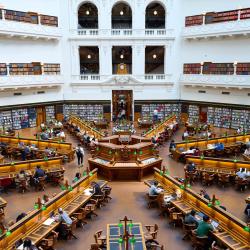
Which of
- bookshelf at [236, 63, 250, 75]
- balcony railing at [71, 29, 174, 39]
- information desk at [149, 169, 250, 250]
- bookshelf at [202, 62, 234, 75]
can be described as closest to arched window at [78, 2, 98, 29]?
balcony railing at [71, 29, 174, 39]

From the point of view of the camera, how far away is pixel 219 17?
66.1ft

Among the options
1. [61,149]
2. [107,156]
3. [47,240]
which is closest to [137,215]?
[47,240]

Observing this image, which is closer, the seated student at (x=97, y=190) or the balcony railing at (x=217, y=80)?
the seated student at (x=97, y=190)

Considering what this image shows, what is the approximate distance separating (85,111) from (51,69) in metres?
4.21

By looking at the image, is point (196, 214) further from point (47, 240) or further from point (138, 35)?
point (138, 35)

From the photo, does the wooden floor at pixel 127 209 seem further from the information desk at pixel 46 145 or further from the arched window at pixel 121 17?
the arched window at pixel 121 17

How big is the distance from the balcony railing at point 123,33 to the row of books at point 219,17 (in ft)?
5.36

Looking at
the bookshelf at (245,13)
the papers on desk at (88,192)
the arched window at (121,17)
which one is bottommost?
the papers on desk at (88,192)

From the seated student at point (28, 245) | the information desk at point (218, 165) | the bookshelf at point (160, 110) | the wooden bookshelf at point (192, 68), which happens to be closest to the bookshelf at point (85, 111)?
the bookshelf at point (160, 110)

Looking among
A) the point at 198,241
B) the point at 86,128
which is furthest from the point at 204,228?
the point at 86,128

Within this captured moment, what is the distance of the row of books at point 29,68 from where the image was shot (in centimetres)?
1941

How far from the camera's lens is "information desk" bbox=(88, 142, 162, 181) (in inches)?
490

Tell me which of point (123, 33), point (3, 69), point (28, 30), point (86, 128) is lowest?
point (86, 128)

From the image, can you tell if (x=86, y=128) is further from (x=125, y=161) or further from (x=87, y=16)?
(x=87, y=16)
